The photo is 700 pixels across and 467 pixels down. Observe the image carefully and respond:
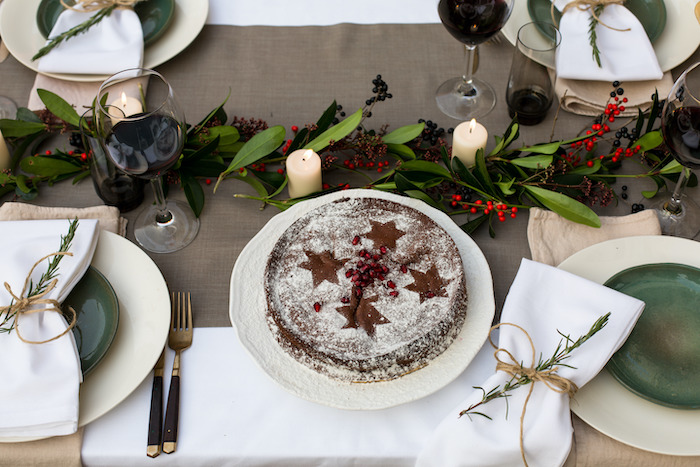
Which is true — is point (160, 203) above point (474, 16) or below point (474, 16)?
below

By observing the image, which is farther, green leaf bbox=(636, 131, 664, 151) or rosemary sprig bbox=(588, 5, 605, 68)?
rosemary sprig bbox=(588, 5, 605, 68)

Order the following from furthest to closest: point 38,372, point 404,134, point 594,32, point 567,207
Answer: point 594,32 < point 404,134 < point 567,207 < point 38,372

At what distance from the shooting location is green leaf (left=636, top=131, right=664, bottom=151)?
125 centimetres

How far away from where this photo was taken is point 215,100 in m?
1.45

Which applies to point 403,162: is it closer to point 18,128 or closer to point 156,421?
point 156,421

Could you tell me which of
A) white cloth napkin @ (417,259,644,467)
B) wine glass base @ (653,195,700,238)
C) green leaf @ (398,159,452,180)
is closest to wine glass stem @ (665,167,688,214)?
wine glass base @ (653,195,700,238)

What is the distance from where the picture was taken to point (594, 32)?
4.64 feet

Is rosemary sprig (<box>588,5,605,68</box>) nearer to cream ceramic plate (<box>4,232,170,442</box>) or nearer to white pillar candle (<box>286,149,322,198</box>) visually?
white pillar candle (<box>286,149,322,198</box>)

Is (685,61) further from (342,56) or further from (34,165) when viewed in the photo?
(34,165)

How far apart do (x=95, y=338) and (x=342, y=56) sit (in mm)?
897

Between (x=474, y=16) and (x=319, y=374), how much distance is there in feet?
2.57

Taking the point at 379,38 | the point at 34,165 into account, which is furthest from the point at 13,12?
the point at 379,38

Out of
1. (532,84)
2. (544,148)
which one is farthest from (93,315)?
(532,84)

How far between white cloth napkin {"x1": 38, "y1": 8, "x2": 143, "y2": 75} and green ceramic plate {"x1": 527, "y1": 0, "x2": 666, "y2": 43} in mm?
956
